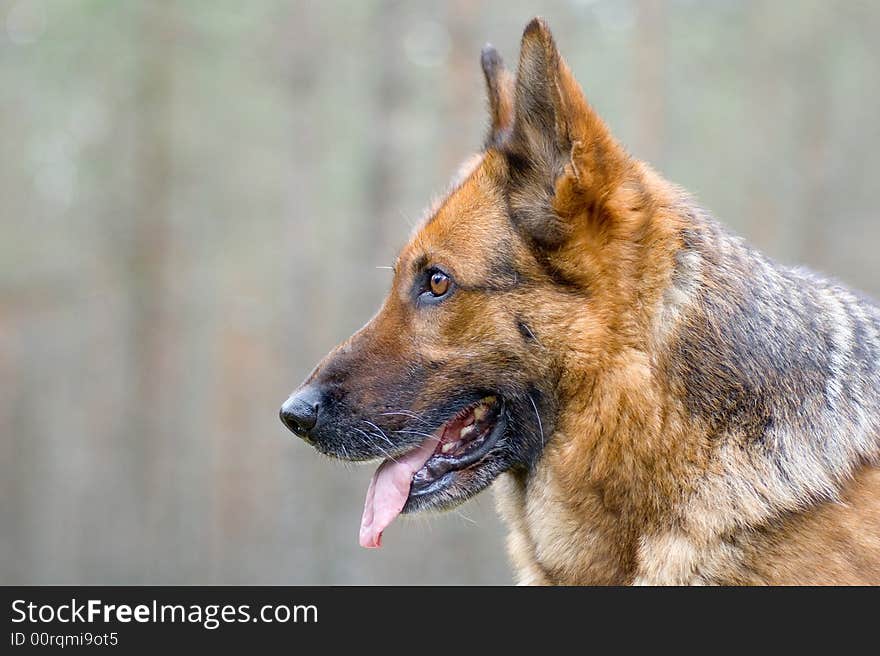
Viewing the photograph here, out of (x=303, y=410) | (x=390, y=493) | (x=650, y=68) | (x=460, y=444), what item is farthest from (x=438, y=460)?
(x=650, y=68)

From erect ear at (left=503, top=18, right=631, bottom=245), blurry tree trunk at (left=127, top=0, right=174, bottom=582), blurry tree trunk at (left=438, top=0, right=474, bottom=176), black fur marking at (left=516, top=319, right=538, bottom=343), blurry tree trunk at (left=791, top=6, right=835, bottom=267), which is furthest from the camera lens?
blurry tree trunk at (left=791, top=6, right=835, bottom=267)

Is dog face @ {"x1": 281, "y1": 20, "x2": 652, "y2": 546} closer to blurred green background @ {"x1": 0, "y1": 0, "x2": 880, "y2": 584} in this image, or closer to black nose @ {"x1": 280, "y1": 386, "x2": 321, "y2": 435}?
black nose @ {"x1": 280, "y1": 386, "x2": 321, "y2": 435}

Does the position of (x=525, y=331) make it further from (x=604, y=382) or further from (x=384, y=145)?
(x=384, y=145)

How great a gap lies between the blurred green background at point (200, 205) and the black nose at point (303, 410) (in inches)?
515

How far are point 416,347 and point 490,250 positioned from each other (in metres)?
0.47

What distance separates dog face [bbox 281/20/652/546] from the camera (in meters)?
3.59

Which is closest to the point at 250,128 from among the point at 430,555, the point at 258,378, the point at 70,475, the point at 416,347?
the point at 258,378

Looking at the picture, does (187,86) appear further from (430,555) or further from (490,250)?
(490,250)

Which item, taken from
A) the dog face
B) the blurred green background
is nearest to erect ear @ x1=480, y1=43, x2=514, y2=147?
the dog face

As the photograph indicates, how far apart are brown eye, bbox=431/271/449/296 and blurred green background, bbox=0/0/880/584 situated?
42.8 ft

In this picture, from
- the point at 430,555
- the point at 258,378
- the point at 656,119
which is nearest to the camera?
the point at 430,555

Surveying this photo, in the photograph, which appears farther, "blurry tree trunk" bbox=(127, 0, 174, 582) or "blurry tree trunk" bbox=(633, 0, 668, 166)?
"blurry tree trunk" bbox=(127, 0, 174, 582)

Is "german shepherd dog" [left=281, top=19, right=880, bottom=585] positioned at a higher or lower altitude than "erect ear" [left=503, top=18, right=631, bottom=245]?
lower

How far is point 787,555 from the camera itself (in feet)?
10.7
